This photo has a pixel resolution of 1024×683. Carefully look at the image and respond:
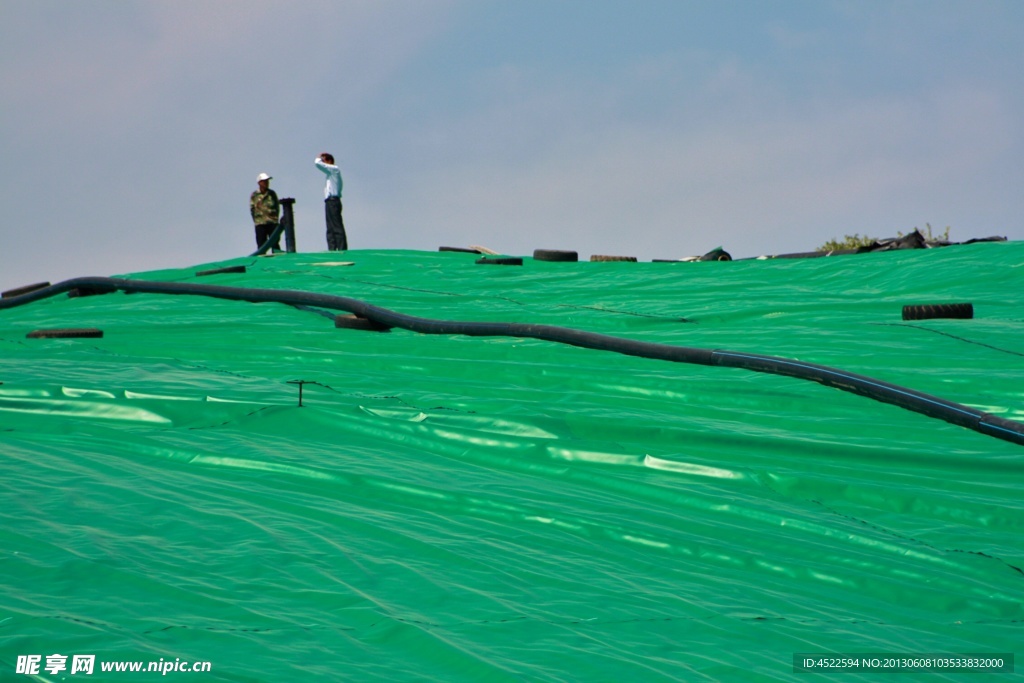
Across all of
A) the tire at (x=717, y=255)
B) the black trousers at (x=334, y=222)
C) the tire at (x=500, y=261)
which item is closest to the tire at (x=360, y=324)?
the tire at (x=500, y=261)

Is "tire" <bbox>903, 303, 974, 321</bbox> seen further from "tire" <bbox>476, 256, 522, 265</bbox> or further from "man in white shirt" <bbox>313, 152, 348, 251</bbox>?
"man in white shirt" <bbox>313, 152, 348, 251</bbox>

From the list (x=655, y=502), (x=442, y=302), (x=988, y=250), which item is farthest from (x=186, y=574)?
(x=988, y=250)

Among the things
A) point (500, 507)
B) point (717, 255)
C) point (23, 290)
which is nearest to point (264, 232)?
point (23, 290)

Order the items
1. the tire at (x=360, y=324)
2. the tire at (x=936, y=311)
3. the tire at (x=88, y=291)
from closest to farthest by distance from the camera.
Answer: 1. the tire at (x=936, y=311)
2. the tire at (x=360, y=324)
3. the tire at (x=88, y=291)

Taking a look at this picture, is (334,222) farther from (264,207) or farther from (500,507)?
(500,507)

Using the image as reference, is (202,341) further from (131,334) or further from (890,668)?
(890,668)

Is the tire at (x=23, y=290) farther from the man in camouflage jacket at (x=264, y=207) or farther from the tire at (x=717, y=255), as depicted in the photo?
the tire at (x=717, y=255)

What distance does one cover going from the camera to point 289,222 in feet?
43.1

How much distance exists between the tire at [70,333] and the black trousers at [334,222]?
733cm

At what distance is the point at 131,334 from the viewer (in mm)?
5824

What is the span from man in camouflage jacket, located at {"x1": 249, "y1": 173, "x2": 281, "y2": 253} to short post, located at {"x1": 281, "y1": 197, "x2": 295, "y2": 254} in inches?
5.5

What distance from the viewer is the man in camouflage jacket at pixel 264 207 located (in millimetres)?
13133

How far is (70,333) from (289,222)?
25.5 ft

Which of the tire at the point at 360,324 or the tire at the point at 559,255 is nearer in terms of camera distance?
the tire at the point at 360,324
